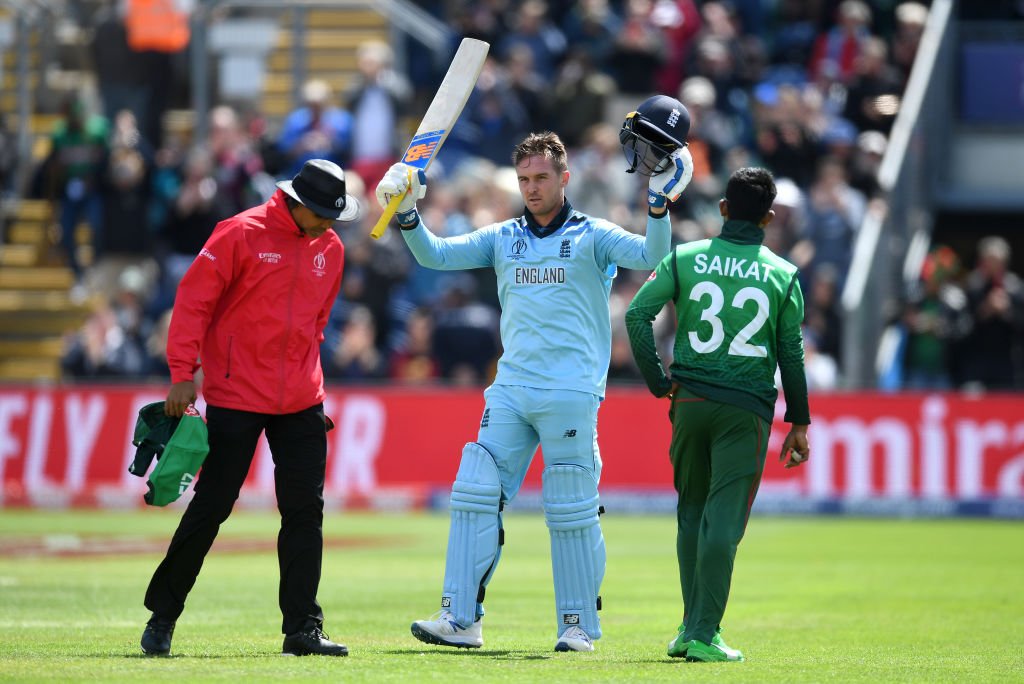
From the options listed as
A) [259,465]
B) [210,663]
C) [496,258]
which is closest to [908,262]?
[259,465]

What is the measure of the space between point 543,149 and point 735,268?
1.16 metres

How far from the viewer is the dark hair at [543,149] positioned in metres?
9.16

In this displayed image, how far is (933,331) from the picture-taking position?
2180cm

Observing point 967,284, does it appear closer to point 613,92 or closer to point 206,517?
point 613,92

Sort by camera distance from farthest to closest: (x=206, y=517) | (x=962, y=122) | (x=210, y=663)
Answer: (x=962, y=122), (x=206, y=517), (x=210, y=663)

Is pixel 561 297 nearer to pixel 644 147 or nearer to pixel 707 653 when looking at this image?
pixel 644 147

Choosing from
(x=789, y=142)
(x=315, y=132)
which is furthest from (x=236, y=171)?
(x=789, y=142)

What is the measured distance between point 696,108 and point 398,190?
48.4 feet

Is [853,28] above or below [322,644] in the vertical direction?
above

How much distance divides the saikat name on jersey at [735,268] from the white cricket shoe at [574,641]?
1.92 metres

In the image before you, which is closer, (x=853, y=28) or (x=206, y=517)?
(x=206, y=517)

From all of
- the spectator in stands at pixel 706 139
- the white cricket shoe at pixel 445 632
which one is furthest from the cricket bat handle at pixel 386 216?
the spectator in stands at pixel 706 139

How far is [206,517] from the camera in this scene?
898cm

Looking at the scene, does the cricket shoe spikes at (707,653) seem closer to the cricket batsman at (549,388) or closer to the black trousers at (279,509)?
the cricket batsman at (549,388)
